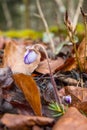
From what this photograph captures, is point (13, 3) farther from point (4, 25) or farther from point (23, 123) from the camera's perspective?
point (23, 123)

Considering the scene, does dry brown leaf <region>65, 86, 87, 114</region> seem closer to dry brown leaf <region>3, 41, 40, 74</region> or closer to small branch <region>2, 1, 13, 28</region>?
dry brown leaf <region>3, 41, 40, 74</region>

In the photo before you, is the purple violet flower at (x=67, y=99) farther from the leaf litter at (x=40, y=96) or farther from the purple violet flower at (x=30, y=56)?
the purple violet flower at (x=30, y=56)

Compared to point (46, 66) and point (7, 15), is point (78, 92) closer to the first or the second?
point (46, 66)

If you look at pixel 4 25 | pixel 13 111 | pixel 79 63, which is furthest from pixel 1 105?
pixel 4 25

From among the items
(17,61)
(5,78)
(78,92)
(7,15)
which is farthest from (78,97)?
(7,15)

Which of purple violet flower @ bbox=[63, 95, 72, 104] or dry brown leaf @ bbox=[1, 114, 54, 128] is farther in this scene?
purple violet flower @ bbox=[63, 95, 72, 104]

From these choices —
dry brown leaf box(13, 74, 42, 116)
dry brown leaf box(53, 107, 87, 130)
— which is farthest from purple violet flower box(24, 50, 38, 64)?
dry brown leaf box(53, 107, 87, 130)
